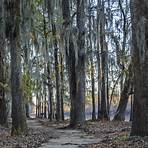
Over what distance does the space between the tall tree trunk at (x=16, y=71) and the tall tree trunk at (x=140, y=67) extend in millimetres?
5153

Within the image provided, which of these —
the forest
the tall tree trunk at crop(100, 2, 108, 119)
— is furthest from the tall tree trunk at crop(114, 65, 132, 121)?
the tall tree trunk at crop(100, 2, 108, 119)

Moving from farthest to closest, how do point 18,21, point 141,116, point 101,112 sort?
point 101,112 < point 18,21 < point 141,116

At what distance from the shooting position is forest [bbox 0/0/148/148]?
13.3m

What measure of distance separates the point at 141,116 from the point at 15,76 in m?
5.84

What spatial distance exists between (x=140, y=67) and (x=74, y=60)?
10705 mm

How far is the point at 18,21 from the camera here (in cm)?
1692

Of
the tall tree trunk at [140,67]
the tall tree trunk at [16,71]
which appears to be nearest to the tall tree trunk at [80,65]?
the tall tree trunk at [16,71]

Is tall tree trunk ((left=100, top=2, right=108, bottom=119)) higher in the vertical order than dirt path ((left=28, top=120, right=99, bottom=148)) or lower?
higher

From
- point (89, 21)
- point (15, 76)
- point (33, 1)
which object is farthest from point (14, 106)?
point (89, 21)

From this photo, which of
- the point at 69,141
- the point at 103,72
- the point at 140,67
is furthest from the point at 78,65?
the point at 140,67

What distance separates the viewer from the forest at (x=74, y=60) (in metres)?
13.3

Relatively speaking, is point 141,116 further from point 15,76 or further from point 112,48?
point 112,48

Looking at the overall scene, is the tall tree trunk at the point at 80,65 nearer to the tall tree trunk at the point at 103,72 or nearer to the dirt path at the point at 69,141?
the tall tree trunk at the point at 103,72

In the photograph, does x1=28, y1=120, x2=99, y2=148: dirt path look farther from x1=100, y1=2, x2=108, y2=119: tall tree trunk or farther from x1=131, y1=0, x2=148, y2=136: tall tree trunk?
x1=100, y1=2, x2=108, y2=119: tall tree trunk
